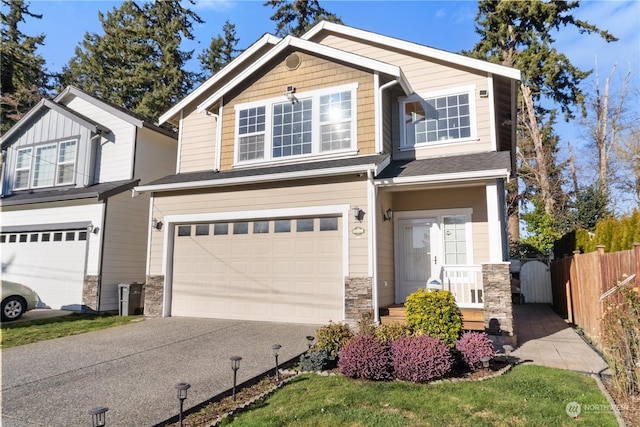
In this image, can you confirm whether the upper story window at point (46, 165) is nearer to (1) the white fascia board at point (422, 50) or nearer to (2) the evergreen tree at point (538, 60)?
(1) the white fascia board at point (422, 50)

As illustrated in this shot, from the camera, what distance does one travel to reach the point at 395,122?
10.5 metres

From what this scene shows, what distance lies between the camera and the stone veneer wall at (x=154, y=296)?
10359 mm

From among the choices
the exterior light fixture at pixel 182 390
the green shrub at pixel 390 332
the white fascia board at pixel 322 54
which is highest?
the white fascia board at pixel 322 54

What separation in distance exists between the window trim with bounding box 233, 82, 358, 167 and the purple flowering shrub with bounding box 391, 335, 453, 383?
5.25 metres

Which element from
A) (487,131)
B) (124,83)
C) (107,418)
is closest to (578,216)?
(487,131)

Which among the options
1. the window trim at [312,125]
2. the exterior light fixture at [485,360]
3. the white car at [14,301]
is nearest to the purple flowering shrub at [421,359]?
the exterior light fixture at [485,360]

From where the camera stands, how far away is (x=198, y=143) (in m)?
12.2

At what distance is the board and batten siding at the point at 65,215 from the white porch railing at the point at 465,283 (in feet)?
32.1

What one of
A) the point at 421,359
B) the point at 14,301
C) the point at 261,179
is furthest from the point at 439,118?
the point at 14,301

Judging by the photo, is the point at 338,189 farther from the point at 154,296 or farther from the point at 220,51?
the point at 220,51

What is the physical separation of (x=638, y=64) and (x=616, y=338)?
24208 mm

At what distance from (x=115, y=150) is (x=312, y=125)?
7581 millimetres

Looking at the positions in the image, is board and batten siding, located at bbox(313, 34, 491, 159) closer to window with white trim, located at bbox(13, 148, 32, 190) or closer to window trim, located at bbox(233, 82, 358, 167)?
window trim, located at bbox(233, 82, 358, 167)

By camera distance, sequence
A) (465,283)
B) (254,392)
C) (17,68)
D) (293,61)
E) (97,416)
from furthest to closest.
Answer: (17,68)
(293,61)
(465,283)
(254,392)
(97,416)
